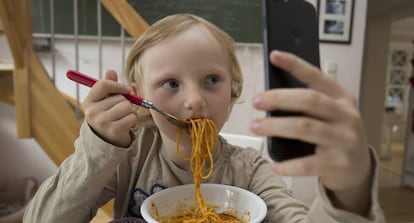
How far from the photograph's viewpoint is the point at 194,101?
636mm

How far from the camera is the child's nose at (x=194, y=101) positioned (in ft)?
2.09

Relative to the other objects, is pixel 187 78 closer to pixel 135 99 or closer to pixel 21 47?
pixel 135 99

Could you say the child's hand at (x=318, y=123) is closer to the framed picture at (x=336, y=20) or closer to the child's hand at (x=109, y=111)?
the child's hand at (x=109, y=111)

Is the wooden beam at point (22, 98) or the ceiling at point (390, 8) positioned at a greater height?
the ceiling at point (390, 8)

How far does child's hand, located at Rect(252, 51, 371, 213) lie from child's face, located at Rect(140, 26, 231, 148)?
0.31 meters

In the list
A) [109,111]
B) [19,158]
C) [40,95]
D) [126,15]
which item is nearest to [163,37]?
[109,111]

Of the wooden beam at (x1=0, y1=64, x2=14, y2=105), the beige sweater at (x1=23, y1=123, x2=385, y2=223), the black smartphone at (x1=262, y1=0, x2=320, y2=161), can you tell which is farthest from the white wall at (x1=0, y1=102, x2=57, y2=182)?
the black smartphone at (x1=262, y1=0, x2=320, y2=161)

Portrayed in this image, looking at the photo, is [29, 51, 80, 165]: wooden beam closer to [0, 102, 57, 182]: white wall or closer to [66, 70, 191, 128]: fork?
[0, 102, 57, 182]: white wall

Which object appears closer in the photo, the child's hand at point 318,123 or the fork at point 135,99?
the child's hand at point 318,123

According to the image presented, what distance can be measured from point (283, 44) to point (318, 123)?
0.11 meters

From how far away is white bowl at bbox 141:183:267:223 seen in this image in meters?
0.62

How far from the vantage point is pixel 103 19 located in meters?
2.39

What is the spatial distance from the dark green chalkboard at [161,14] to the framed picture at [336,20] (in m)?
0.45

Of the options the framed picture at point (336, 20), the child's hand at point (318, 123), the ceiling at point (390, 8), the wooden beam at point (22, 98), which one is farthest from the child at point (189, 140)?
the ceiling at point (390, 8)
